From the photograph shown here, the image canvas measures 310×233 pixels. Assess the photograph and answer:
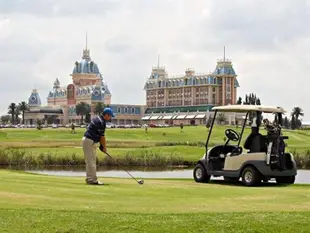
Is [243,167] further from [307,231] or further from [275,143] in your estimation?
[307,231]

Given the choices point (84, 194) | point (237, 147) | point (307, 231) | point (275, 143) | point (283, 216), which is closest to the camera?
point (307, 231)

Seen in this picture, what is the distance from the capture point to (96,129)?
1777 centimetres

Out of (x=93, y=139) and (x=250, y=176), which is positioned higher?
(x=93, y=139)

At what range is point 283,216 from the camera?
12.2 meters

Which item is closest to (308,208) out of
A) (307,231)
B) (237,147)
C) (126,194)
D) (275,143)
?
(307,231)

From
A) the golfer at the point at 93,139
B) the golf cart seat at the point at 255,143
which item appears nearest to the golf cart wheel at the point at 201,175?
A: the golf cart seat at the point at 255,143

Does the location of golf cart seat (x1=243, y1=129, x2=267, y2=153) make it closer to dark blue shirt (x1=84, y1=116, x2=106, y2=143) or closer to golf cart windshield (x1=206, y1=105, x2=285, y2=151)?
golf cart windshield (x1=206, y1=105, x2=285, y2=151)

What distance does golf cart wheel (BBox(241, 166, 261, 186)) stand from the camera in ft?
65.8

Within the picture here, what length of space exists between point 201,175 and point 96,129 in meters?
5.60

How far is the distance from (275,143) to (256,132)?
0.97 metres

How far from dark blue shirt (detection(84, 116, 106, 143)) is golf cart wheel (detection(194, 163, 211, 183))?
17.4ft

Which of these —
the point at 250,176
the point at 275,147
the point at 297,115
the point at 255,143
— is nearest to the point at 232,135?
the point at 255,143

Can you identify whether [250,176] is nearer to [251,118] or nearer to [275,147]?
[275,147]

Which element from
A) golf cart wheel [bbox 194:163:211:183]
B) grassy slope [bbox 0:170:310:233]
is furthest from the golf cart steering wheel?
grassy slope [bbox 0:170:310:233]
